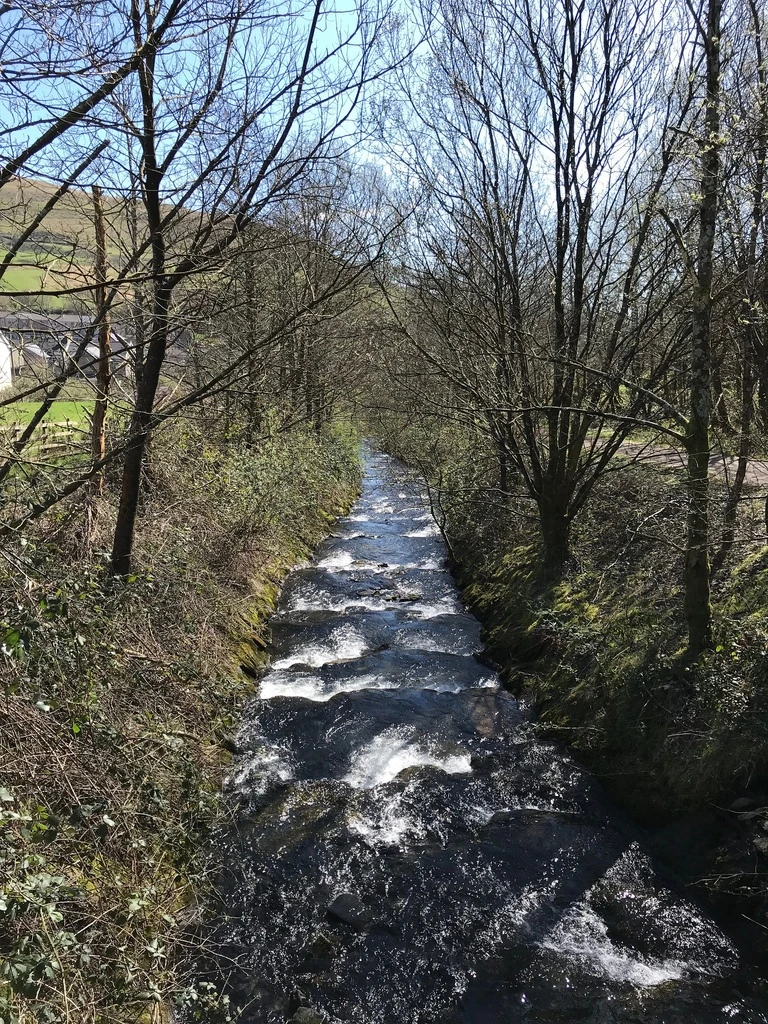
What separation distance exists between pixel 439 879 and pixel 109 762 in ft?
9.18

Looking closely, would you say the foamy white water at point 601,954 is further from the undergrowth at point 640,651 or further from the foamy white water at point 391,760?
the foamy white water at point 391,760

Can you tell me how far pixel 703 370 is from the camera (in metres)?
5.51

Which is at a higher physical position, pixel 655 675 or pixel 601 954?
pixel 655 675

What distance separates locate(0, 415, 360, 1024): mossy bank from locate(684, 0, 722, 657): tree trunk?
16.1 ft

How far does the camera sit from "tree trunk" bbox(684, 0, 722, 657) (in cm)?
521

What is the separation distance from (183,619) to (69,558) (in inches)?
56.3

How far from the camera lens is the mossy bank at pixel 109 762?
10.8 feet

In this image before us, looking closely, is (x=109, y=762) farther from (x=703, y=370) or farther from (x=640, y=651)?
(x=703, y=370)

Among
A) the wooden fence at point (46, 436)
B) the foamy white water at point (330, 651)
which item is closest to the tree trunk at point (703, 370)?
the foamy white water at point (330, 651)

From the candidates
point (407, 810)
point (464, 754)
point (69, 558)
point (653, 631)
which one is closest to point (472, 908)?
point (407, 810)

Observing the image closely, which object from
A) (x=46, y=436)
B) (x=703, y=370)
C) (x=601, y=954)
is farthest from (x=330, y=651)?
(x=703, y=370)

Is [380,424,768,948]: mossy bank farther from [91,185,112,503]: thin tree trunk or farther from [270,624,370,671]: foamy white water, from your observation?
[91,185,112,503]: thin tree trunk

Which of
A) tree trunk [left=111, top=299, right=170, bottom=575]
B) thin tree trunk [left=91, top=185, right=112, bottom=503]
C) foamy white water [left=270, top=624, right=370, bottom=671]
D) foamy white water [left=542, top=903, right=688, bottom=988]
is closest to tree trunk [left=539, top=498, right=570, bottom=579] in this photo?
foamy white water [left=270, top=624, right=370, bottom=671]

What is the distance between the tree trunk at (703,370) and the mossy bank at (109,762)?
4910 millimetres
